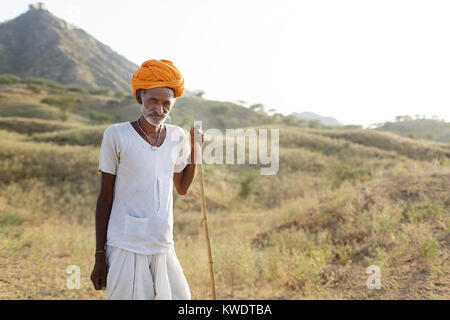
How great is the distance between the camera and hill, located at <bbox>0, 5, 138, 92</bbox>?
75.0 metres

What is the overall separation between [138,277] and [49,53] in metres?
93.5

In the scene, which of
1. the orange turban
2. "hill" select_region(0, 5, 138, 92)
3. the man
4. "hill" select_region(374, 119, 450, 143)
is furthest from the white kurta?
"hill" select_region(0, 5, 138, 92)

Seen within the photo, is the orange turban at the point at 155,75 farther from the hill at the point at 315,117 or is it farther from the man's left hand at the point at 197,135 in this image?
the hill at the point at 315,117

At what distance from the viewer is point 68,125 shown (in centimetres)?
2573

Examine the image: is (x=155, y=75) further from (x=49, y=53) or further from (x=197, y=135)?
(x=49, y=53)

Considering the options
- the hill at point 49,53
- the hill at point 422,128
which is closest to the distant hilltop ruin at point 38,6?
the hill at point 49,53

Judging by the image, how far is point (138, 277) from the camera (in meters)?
1.74

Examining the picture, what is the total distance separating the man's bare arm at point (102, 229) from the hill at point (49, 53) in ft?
260

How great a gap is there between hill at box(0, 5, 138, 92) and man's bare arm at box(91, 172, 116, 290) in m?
79.2

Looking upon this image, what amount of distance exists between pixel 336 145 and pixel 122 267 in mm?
24569

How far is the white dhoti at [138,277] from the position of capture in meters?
1.73

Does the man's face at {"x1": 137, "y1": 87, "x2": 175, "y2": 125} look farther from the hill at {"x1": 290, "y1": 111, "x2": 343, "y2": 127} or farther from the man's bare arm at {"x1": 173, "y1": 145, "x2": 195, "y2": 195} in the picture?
the hill at {"x1": 290, "y1": 111, "x2": 343, "y2": 127}
